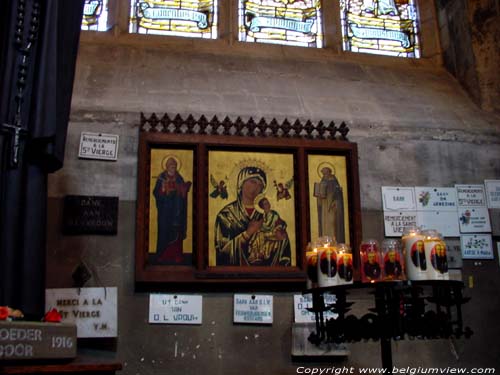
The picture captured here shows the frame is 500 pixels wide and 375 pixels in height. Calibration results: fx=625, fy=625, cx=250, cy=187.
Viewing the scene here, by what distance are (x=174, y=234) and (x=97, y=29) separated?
1.85 meters

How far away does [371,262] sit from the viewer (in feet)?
7.25

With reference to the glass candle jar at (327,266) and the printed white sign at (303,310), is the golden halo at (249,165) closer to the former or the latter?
the printed white sign at (303,310)

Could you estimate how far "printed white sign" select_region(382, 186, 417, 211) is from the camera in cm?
378

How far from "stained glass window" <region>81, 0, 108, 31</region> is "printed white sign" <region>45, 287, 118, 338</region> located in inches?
81.9

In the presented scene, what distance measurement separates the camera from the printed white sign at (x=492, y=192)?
→ 3.93m

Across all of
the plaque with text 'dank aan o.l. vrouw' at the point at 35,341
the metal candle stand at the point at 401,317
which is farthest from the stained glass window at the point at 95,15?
the plaque with text 'dank aan o.l. vrouw' at the point at 35,341

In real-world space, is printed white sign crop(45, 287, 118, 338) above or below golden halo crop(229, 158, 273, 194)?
below


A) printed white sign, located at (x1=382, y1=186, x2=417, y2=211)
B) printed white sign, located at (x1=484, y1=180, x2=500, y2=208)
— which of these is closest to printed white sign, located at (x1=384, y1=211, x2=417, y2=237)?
printed white sign, located at (x1=382, y1=186, x2=417, y2=211)

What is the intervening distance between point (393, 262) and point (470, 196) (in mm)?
1970

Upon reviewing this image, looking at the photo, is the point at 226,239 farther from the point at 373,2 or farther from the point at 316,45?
the point at 373,2

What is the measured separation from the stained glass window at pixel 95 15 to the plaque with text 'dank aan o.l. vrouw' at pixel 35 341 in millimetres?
3253

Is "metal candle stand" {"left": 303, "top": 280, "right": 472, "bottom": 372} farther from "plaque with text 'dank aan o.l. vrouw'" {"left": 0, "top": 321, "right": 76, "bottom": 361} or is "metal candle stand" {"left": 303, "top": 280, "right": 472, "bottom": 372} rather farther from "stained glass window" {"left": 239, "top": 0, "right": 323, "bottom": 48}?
"stained glass window" {"left": 239, "top": 0, "right": 323, "bottom": 48}

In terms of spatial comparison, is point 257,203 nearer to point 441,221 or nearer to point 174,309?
point 174,309

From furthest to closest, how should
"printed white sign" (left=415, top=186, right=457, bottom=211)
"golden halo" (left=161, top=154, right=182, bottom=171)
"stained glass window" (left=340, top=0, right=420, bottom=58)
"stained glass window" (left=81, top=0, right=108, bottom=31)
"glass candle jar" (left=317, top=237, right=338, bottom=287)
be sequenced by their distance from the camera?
"stained glass window" (left=340, top=0, right=420, bottom=58) < "stained glass window" (left=81, top=0, right=108, bottom=31) < "printed white sign" (left=415, top=186, right=457, bottom=211) < "golden halo" (left=161, top=154, right=182, bottom=171) < "glass candle jar" (left=317, top=237, right=338, bottom=287)
